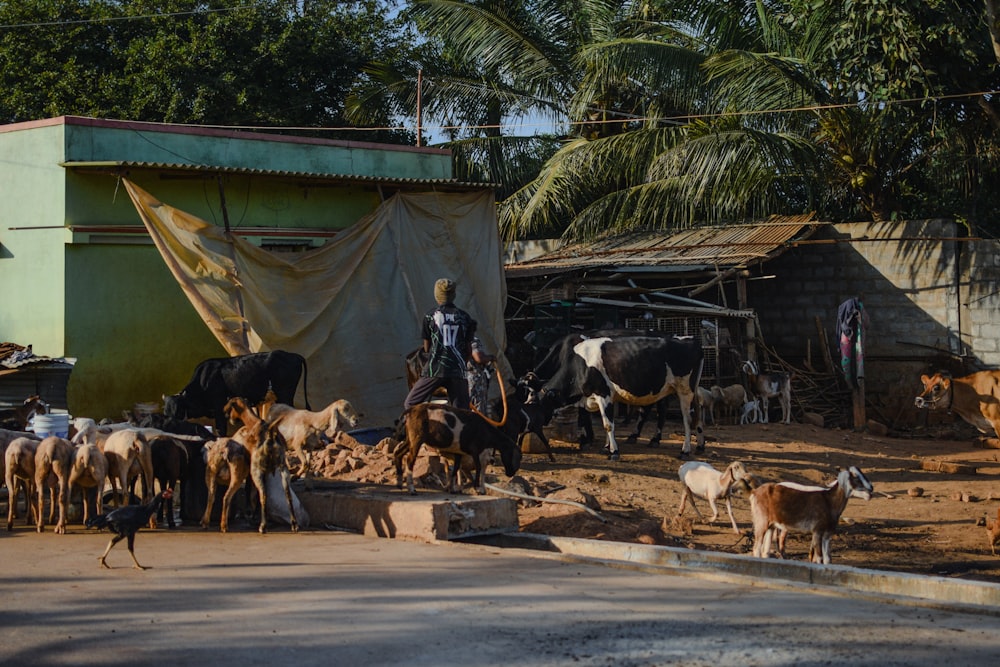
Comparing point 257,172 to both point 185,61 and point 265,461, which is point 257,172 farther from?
point 185,61

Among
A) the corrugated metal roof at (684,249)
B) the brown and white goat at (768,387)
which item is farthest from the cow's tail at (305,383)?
the brown and white goat at (768,387)

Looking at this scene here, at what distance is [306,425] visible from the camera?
1245 centimetres

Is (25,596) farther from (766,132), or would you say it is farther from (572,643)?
(766,132)

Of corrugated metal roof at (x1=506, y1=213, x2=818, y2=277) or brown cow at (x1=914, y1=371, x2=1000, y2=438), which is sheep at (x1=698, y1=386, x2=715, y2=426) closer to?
corrugated metal roof at (x1=506, y1=213, x2=818, y2=277)

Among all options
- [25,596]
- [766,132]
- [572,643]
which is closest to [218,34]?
[766,132]

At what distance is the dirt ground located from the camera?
10875 millimetres

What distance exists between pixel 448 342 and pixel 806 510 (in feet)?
12.5

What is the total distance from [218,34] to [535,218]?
9.23 metres

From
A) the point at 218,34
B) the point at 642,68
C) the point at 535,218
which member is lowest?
the point at 535,218

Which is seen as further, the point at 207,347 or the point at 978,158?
the point at 978,158

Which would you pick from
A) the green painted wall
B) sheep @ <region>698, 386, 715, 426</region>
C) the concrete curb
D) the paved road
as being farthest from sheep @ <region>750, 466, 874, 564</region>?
the green painted wall

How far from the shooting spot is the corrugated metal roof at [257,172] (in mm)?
14820

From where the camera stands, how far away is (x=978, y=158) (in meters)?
21.5

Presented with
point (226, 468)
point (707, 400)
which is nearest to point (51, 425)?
point (226, 468)
